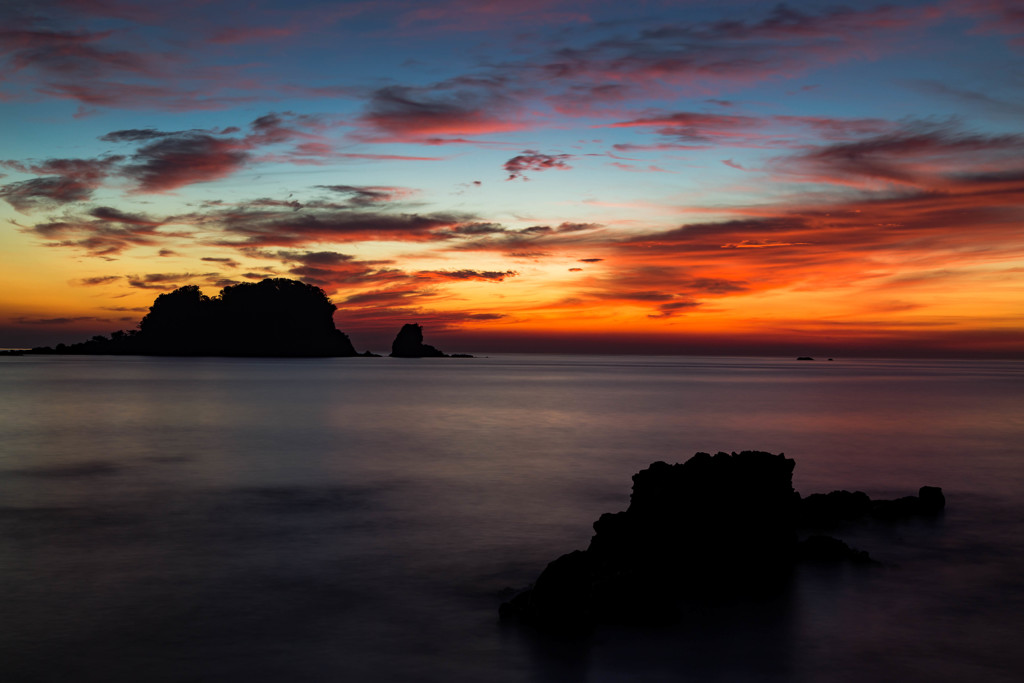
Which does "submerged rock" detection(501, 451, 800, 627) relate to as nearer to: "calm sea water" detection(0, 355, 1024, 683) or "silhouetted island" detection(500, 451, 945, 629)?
"silhouetted island" detection(500, 451, 945, 629)

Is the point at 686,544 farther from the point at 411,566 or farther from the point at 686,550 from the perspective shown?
the point at 411,566

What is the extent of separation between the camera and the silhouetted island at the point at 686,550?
28.9ft

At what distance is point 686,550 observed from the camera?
1030cm

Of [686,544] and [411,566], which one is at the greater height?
[686,544]

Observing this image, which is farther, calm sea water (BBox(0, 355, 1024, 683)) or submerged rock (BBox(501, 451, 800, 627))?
submerged rock (BBox(501, 451, 800, 627))

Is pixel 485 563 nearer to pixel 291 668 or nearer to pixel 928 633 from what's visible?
pixel 291 668

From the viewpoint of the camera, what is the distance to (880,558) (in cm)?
1213

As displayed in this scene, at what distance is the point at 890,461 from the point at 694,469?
58.8ft

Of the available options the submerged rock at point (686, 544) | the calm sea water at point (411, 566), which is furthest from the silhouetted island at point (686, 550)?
the calm sea water at point (411, 566)

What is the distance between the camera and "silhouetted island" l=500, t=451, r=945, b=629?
8.82 metres

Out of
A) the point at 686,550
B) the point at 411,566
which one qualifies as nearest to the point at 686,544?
the point at 686,550

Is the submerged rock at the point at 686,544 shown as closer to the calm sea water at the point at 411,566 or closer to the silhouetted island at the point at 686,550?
the silhouetted island at the point at 686,550

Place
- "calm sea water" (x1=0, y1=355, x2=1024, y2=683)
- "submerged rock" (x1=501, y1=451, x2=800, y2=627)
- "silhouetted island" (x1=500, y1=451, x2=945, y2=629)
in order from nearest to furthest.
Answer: "calm sea water" (x1=0, y1=355, x2=1024, y2=683)
"silhouetted island" (x1=500, y1=451, x2=945, y2=629)
"submerged rock" (x1=501, y1=451, x2=800, y2=627)

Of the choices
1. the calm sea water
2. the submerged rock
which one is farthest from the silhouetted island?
the calm sea water
